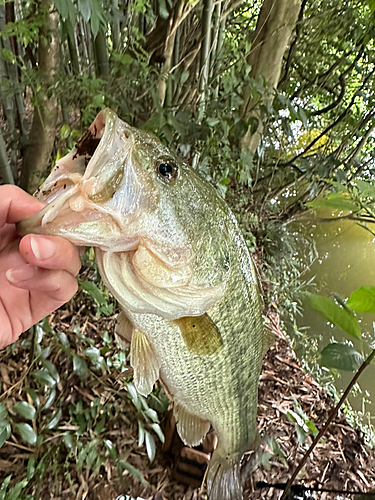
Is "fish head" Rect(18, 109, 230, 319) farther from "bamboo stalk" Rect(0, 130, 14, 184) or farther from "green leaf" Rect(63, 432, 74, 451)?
"bamboo stalk" Rect(0, 130, 14, 184)

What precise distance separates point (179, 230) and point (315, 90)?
3.86 m

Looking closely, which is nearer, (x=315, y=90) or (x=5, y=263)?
(x=5, y=263)

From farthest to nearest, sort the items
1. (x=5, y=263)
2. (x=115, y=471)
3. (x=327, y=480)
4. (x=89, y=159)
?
1. (x=327, y=480)
2. (x=115, y=471)
3. (x=5, y=263)
4. (x=89, y=159)

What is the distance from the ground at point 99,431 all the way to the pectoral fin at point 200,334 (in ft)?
1.22

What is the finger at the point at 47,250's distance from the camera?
0.59 meters

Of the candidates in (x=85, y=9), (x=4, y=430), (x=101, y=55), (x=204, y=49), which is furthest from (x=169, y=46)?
(x=4, y=430)

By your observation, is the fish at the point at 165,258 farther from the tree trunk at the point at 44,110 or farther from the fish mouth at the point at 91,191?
the tree trunk at the point at 44,110

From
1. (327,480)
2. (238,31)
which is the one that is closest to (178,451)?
(327,480)

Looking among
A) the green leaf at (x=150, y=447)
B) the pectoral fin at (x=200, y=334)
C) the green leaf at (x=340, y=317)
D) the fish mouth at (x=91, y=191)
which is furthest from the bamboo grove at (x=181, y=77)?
the green leaf at (x=150, y=447)

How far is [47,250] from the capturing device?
0.60 meters

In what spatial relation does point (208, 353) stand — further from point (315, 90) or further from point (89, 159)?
point (315, 90)

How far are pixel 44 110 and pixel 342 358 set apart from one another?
1.64 m

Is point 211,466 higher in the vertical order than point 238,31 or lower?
lower

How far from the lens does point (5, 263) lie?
770 millimetres
